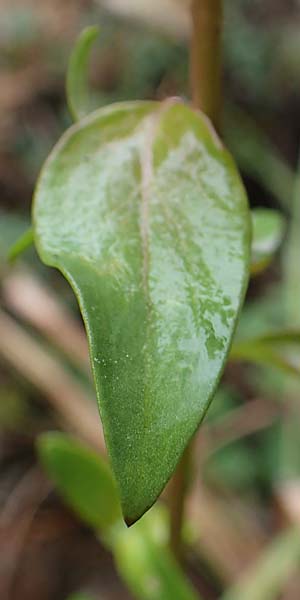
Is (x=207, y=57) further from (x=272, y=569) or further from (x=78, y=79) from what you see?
(x=272, y=569)

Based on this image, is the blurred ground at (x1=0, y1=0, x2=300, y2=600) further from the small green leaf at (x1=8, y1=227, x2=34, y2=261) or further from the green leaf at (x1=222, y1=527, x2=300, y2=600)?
the small green leaf at (x1=8, y1=227, x2=34, y2=261)

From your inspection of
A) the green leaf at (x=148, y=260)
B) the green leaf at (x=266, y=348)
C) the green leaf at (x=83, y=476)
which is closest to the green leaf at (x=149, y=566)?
the green leaf at (x=83, y=476)

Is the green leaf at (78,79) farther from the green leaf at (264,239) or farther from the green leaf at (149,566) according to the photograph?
the green leaf at (149,566)

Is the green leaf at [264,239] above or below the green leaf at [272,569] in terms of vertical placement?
above

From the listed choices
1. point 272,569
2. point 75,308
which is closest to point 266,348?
point 272,569

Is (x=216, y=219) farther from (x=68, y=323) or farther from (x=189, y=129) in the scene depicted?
(x=68, y=323)

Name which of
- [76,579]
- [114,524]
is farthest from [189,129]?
[76,579]

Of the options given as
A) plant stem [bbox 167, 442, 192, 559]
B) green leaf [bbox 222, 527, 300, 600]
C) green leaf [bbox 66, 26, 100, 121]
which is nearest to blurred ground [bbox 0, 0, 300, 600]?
green leaf [bbox 222, 527, 300, 600]
